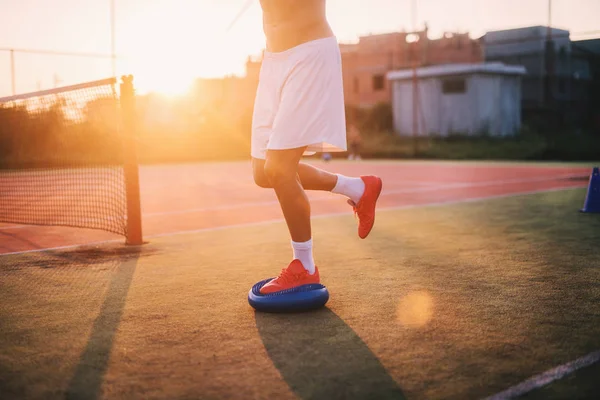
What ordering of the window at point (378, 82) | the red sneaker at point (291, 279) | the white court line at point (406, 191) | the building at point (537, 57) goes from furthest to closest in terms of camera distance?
the window at point (378, 82) → the building at point (537, 57) → the white court line at point (406, 191) → the red sneaker at point (291, 279)

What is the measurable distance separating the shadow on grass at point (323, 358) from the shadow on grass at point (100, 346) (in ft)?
2.14

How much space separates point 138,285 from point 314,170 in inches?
51.6

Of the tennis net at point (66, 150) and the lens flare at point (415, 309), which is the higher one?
the tennis net at point (66, 150)

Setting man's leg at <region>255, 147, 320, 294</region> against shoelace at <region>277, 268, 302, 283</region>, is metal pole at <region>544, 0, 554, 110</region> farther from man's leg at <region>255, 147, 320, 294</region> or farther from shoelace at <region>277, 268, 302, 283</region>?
shoelace at <region>277, 268, 302, 283</region>

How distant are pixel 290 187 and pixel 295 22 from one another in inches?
33.1

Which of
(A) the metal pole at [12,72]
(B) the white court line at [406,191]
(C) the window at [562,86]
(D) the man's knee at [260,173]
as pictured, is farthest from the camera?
(C) the window at [562,86]

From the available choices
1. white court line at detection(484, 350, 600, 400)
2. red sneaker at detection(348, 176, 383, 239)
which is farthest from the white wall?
white court line at detection(484, 350, 600, 400)

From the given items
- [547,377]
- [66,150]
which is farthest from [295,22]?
[66,150]

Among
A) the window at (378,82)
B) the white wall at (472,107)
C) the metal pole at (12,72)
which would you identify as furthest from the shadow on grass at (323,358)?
the window at (378,82)

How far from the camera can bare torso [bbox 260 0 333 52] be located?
309cm

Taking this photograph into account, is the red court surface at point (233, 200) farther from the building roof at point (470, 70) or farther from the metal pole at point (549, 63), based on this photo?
the building roof at point (470, 70)

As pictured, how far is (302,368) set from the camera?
2262 mm

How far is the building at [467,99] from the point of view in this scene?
32.5 metres

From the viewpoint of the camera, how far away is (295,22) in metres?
3.09
